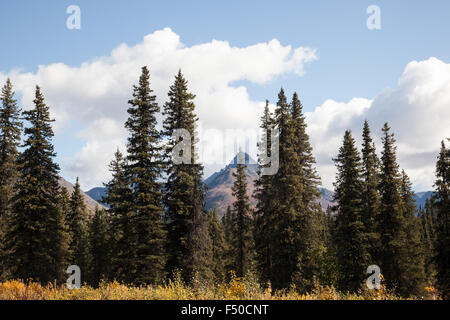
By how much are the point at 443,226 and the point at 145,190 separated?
2395 centimetres

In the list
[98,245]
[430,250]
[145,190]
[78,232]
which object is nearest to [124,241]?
[145,190]

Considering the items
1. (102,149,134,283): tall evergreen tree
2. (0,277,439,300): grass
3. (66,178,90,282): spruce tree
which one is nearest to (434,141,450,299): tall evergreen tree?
(0,277,439,300): grass

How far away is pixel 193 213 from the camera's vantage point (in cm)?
2434

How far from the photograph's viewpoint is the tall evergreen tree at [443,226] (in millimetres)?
24500

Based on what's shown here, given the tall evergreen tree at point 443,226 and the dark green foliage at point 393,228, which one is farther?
the dark green foliage at point 393,228

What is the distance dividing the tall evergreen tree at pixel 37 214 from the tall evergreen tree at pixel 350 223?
24.7 metres

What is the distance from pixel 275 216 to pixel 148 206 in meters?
11.4

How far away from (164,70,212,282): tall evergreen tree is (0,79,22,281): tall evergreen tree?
44.4 ft

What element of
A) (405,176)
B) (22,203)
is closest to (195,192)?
(22,203)

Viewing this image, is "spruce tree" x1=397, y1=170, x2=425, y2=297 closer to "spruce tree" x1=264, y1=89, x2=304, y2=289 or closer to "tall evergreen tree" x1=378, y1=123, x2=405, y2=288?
"tall evergreen tree" x1=378, y1=123, x2=405, y2=288

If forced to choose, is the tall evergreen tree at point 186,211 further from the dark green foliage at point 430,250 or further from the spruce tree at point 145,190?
the dark green foliage at point 430,250

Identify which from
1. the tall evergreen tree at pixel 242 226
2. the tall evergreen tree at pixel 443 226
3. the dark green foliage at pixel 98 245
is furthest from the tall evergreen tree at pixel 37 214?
the tall evergreen tree at pixel 443 226

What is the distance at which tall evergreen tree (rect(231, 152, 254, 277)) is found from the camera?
3984 centimetres
